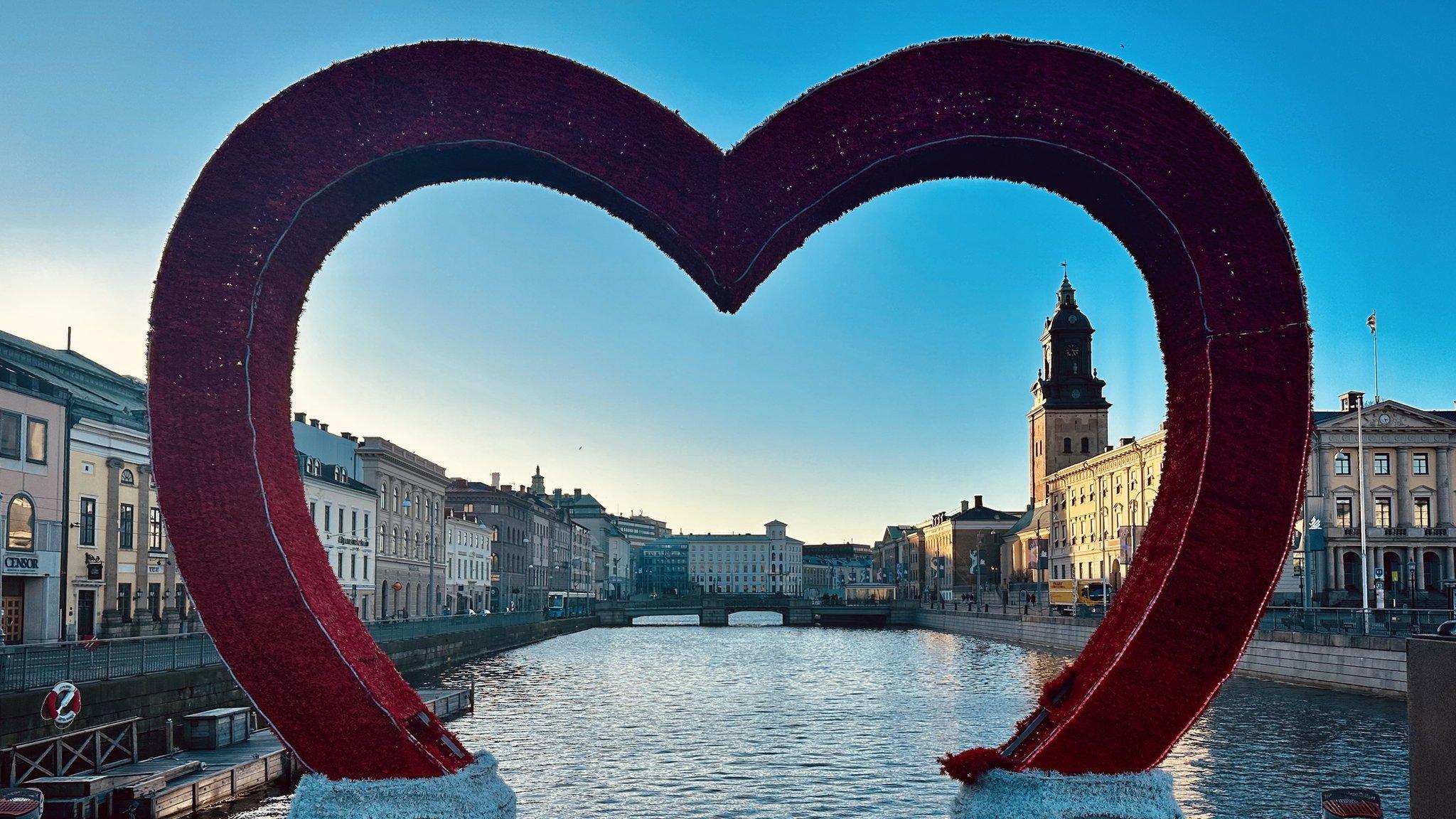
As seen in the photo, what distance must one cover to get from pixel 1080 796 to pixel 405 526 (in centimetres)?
7585

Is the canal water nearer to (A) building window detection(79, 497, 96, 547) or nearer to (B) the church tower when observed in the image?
(A) building window detection(79, 497, 96, 547)

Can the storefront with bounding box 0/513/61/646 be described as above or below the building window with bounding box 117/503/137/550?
below

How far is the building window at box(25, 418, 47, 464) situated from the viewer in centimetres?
3472

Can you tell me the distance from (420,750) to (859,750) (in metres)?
21.6

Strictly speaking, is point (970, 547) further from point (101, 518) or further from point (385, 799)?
point (385, 799)

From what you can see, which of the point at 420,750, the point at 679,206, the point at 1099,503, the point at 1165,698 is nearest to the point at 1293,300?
the point at 1165,698

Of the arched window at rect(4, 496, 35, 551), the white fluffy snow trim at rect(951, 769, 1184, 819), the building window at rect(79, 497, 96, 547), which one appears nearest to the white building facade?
the building window at rect(79, 497, 96, 547)

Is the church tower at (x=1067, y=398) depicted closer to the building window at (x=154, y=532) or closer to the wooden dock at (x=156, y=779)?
the building window at (x=154, y=532)

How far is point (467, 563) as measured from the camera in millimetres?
97875

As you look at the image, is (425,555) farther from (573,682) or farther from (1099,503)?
(1099,503)

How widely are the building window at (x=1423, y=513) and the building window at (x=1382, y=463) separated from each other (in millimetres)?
2437

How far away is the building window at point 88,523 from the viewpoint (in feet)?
127

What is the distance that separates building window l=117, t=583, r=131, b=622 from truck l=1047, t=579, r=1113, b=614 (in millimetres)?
52690

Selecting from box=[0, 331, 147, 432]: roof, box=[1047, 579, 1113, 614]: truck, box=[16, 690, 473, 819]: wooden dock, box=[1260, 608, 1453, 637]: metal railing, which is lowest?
box=[1047, 579, 1113, 614]: truck
